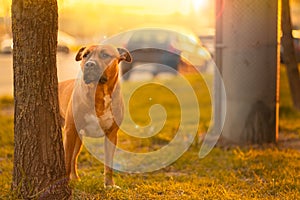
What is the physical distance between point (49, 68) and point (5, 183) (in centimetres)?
169

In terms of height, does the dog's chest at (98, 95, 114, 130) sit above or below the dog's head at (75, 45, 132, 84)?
below

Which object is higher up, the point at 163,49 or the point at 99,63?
the point at 99,63

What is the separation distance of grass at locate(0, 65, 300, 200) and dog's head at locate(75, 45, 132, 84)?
107cm

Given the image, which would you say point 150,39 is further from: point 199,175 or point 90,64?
point 90,64

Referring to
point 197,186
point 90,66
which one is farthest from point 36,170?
point 197,186

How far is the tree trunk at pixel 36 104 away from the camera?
13.8 feet

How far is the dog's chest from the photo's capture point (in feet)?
17.9

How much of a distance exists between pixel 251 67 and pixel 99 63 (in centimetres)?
286

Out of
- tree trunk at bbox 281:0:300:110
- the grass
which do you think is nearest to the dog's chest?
the grass

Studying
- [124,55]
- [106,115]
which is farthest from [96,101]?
[124,55]

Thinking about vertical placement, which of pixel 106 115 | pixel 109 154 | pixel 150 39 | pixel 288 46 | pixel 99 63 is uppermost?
pixel 99 63

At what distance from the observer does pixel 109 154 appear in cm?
572

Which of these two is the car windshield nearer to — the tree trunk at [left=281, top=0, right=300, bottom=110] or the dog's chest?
the tree trunk at [left=281, top=0, right=300, bottom=110]

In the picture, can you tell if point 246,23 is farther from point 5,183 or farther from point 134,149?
point 5,183
